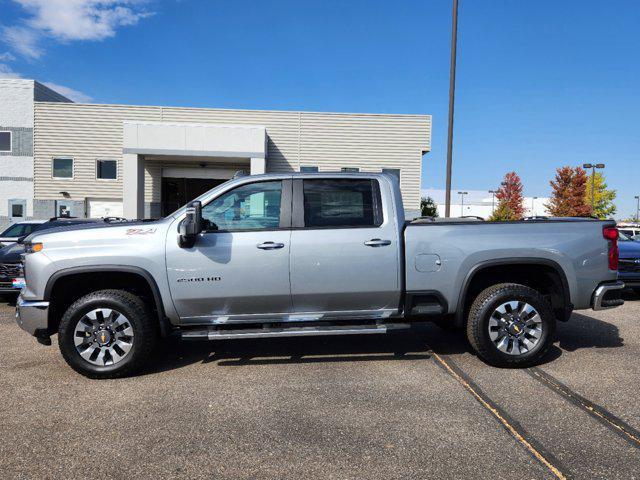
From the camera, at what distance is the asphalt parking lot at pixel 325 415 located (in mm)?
2840

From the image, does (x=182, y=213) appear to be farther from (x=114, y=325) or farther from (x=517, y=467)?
(x=517, y=467)

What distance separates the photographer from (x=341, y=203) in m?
4.66

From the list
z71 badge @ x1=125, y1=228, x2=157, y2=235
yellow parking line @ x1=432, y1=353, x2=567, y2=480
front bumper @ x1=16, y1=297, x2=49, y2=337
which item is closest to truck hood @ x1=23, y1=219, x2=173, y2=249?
z71 badge @ x1=125, y1=228, x2=157, y2=235

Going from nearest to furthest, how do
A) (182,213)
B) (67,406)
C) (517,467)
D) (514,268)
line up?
(517,467) → (67,406) → (182,213) → (514,268)

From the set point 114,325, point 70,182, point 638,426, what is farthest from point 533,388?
point 70,182

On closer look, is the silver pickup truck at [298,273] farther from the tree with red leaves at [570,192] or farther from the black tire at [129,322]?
the tree with red leaves at [570,192]

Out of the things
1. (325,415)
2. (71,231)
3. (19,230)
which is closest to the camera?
(325,415)

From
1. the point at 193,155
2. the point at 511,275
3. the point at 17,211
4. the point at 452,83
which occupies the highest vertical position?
the point at 452,83

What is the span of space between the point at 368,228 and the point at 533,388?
212cm

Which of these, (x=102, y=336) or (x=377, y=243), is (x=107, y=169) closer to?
(x=102, y=336)

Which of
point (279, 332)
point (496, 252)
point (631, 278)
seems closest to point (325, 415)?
point (279, 332)

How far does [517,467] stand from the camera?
2.79 meters

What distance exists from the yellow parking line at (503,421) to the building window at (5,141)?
82.9 feet

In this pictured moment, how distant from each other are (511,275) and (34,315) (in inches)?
192
